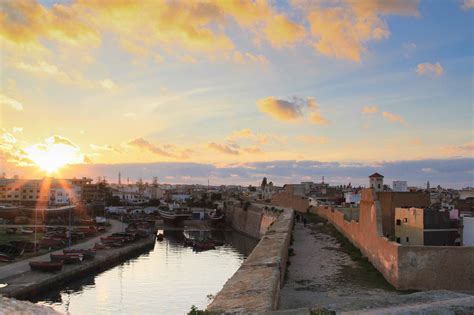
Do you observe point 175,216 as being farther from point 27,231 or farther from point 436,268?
point 436,268

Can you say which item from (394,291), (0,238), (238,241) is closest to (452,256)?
(394,291)

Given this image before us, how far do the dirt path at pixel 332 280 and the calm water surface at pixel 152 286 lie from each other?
5.78 m

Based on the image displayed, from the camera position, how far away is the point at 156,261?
39906 millimetres

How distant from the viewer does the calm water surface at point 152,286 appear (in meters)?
23.8

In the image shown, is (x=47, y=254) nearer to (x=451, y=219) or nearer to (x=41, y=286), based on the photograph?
(x=41, y=286)

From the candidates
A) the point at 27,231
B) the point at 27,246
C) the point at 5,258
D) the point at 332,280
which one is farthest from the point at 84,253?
the point at 332,280

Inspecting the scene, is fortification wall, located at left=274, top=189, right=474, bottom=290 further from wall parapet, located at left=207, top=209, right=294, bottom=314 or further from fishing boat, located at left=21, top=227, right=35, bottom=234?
fishing boat, located at left=21, top=227, right=35, bottom=234

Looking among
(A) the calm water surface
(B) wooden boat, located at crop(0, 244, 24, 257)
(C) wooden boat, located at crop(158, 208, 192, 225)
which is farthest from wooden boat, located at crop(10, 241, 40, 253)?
(C) wooden boat, located at crop(158, 208, 192, 225)

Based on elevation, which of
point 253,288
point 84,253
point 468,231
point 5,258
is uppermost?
point 468,231

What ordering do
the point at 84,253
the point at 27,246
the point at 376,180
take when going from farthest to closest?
the point at 376,180
the point at 27,246
the point at 84,253

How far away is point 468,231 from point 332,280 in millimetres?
7470

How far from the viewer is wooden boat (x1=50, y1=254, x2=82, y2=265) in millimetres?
30750

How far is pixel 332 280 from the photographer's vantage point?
1711 centimetres

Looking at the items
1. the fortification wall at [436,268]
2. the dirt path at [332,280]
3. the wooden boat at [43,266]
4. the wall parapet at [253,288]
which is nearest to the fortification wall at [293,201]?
the dirt path at [332,280]
